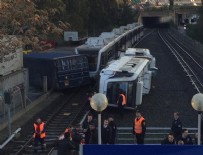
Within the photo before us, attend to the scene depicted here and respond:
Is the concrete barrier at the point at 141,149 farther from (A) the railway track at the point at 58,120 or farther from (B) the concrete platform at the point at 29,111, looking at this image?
(B) the concrete platform at the point at 29,111

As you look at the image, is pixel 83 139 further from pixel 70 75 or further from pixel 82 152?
pixel 70 75

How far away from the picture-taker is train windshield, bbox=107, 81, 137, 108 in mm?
22766

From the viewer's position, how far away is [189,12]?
114 meters

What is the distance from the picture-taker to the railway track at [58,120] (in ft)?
56.9

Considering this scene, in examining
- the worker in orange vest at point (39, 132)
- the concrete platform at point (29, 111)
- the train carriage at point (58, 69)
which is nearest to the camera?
the worker in orange vest at point (39, 132)

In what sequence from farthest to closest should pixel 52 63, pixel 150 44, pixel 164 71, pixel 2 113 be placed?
pixel 150 44 < pixel 164 71 < pixel 52 63 < pixel 2 113

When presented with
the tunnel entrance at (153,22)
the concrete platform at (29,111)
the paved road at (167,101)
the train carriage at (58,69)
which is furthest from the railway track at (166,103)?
the tunnel entrance at (153,22)

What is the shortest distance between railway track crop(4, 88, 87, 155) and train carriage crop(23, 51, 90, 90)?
2.40 ft

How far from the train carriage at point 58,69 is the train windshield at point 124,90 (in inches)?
241

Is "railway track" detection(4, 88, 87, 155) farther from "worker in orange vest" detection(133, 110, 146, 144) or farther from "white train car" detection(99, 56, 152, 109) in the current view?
"worker in orange vest" detection(133, 110, 146, 144)

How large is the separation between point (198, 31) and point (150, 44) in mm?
9069

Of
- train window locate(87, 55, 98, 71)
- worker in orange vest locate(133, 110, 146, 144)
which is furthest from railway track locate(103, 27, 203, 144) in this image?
train window locate(87, 55, 98, 71)

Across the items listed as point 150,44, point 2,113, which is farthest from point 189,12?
point 2,113

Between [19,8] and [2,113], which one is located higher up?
[19,8]
